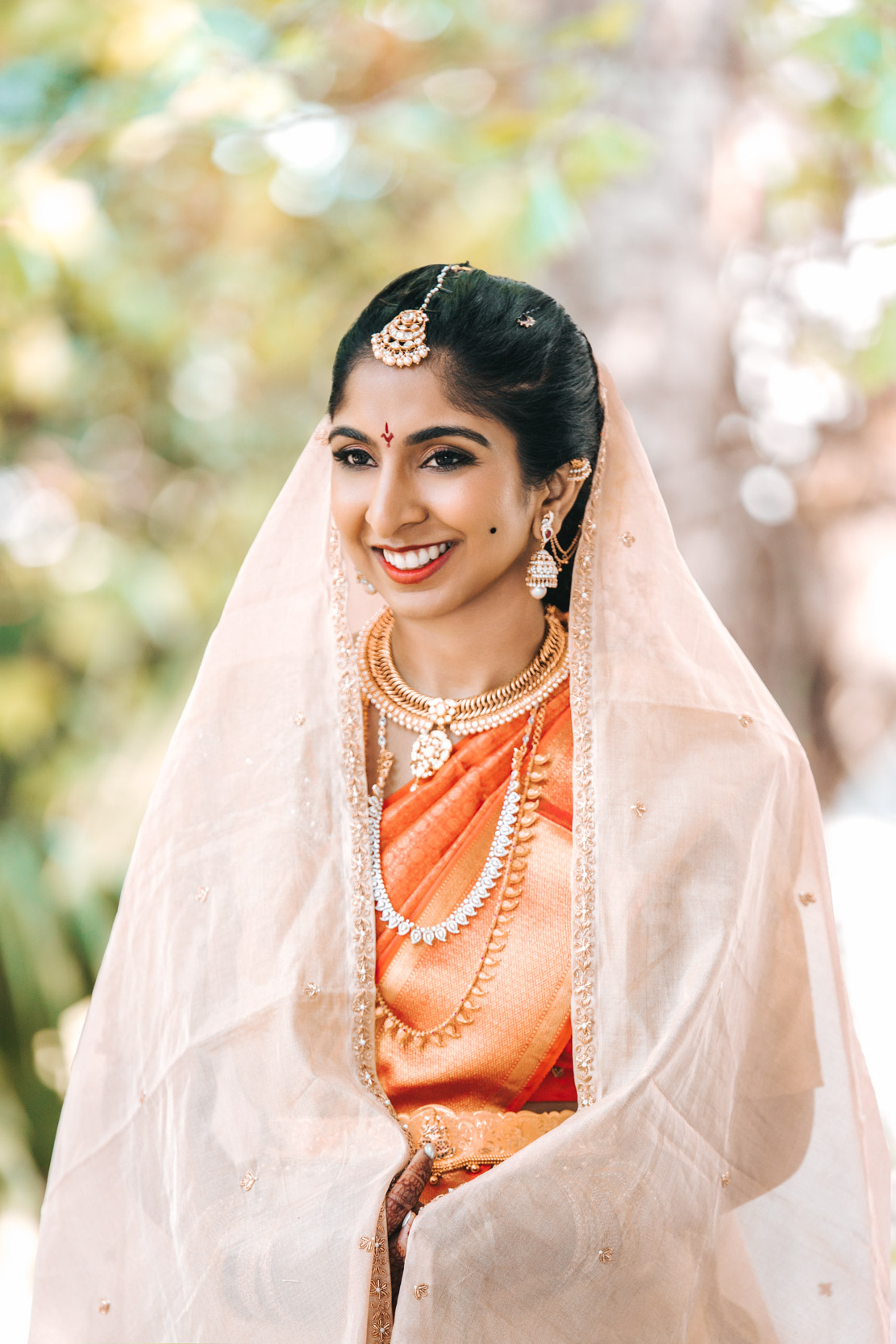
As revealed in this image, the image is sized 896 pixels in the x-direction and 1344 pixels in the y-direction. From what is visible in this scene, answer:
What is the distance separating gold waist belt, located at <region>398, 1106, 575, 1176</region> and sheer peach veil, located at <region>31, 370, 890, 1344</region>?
59 mm

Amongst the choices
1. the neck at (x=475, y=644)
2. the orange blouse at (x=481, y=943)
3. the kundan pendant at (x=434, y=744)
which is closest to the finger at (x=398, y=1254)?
the orange blouse at (x=481, y=943)

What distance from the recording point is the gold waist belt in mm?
1122

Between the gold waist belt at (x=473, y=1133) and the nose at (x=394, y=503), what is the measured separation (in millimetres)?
620

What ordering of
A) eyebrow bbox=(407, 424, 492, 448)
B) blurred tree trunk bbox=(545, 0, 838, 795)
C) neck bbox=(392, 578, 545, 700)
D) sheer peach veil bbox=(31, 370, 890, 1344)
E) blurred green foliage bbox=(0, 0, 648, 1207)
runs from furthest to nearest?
blurred tree trunk bbox=(545, 0, 838, 795)
blurred green foliage bbox=(0, 0, 648, 1207)
neck bbox=(392, 578, 545, 700)
eyebrow bbox=(407, 424, 492, 448)
sheer peach veil bbox=(31, 370, 890, 1344)

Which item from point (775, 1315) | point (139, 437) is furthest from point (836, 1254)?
point (139, 437)

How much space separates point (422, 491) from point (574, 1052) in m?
0.60

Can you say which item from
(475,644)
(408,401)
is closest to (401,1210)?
(475,644)

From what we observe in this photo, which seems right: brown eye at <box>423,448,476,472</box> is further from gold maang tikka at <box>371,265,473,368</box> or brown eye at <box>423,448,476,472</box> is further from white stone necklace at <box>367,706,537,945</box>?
white stone necklace at <box>367,706,537,945</box>

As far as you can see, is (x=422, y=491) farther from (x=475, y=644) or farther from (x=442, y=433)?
(x=475, y=644)

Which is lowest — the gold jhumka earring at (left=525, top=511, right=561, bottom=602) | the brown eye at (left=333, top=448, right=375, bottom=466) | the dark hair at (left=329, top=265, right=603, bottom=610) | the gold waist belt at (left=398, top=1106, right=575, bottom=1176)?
the gold waist belt at (left=398, top=1106, right=575, bottom=1176)

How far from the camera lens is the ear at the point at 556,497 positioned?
1.23m

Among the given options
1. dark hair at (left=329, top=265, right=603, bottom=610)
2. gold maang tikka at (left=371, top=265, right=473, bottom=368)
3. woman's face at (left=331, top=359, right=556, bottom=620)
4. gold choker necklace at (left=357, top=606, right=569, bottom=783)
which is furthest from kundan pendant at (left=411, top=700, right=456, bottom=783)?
gold maang tikka at (left=371, top=265, right=473, bottom=368)

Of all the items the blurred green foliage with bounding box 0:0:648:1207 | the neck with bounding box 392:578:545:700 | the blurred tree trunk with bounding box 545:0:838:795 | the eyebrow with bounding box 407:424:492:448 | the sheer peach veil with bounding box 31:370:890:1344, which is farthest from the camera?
the blurred tree trunk with bounding box 545:0:838:795

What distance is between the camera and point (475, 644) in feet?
4.17
